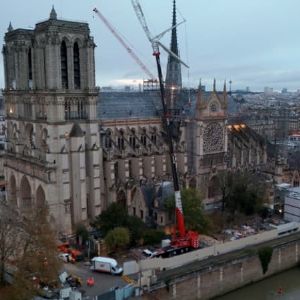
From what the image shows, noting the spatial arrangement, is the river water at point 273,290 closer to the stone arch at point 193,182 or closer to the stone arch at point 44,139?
the stone arch at point 193,182

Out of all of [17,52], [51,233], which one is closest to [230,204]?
[51,233]

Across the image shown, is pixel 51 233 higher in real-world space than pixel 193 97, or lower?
lower

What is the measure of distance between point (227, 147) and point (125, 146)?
1671 centimetres

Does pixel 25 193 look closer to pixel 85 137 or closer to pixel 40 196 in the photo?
pixel 40 196

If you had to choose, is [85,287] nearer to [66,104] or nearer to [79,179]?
[79,179]

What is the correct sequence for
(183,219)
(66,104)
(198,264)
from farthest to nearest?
(66,104) → (183,219) → (198,264)

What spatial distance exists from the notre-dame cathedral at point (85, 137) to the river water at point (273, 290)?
12.0 meters

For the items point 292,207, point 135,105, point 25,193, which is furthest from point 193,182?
point 25,193

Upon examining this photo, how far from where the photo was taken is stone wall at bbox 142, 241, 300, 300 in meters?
39.4

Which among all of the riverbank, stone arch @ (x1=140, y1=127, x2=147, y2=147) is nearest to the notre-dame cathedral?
stone arch @ (x1=140, y1=127, x2=147, y2=147)

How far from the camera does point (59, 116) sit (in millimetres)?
50594

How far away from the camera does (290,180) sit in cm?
7256

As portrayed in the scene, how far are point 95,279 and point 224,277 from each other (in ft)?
38.5

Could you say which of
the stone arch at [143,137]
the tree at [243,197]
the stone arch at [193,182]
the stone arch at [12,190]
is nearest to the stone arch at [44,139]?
the stone arch at [12,190]
